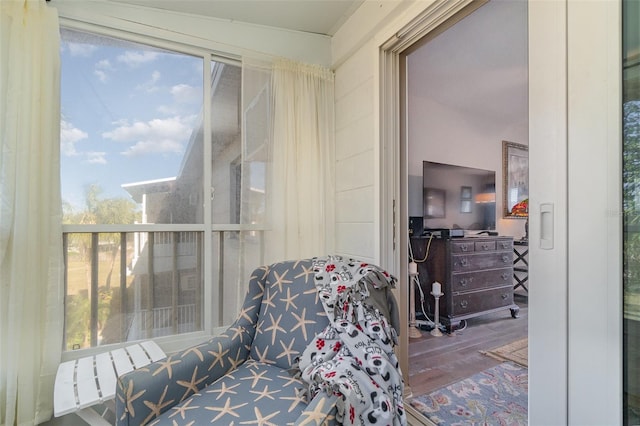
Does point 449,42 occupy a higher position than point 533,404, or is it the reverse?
point 449,42

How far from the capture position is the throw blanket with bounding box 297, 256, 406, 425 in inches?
37.9

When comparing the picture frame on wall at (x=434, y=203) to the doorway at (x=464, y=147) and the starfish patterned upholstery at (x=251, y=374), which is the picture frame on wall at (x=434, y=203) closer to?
the doorway at (x=464, y=147)

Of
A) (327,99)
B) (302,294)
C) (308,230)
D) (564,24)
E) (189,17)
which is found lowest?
(302,294)

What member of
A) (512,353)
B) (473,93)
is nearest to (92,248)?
(512,353)

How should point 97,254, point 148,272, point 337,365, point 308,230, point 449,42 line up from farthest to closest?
1. point 449,42
2. point 308,230
3. point 148,272
4. point 97,254
5. point 337,365

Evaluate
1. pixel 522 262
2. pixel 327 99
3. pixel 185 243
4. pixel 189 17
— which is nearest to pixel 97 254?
pixel 185 243

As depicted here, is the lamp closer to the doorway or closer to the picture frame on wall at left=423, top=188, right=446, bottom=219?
the doorway

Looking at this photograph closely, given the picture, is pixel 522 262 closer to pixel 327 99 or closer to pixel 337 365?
pixel 327 99

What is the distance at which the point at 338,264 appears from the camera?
150cm

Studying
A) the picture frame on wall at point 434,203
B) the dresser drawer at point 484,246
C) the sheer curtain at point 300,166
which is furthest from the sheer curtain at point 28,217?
the dresser drawer at point 484,246

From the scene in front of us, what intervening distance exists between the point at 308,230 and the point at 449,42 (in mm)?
1796

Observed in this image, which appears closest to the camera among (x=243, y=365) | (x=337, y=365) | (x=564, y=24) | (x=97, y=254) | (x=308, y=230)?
(x=564, y=24)

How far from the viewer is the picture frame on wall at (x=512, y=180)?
372 centimetres

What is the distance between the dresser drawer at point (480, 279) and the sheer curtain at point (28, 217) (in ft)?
9.95
